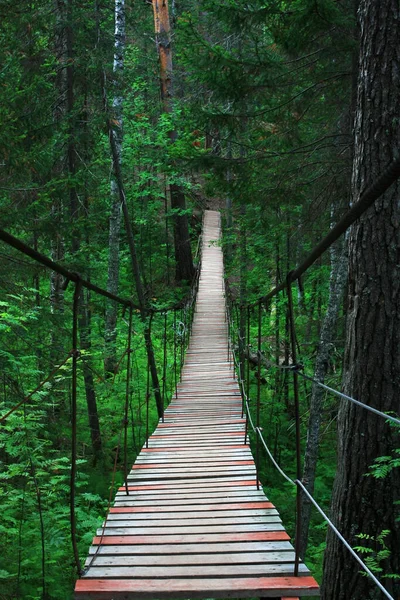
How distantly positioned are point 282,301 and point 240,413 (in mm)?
3456

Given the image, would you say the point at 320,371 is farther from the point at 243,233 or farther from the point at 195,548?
the point at 243,233

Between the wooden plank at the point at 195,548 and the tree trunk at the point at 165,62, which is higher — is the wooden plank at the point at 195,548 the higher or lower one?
the lower one

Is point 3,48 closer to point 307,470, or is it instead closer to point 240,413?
point 240,413

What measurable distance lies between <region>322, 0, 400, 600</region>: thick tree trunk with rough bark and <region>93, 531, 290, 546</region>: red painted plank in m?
0.81

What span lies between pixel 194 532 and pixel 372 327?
144 cm

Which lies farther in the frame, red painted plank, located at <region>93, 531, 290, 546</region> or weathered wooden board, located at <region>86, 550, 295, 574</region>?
red painted plank, located at <region>93, 531, 290, 546</region>

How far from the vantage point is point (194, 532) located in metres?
2.21

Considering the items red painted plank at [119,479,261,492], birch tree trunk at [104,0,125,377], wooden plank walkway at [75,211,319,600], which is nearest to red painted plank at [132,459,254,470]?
wooden plank walkway at [75,211,319,600]

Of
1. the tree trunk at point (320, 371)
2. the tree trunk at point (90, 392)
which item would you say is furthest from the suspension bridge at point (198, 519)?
the tree trunk at point (90, 392)

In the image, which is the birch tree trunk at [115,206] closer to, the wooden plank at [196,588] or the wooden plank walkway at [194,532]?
the wooden plank walkway at [194,532]

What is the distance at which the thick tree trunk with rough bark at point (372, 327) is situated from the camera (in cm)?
272

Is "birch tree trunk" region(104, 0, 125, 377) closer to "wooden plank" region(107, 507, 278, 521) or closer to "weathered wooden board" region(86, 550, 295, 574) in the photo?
"wooden plank" region(107, 507, 278, 521)

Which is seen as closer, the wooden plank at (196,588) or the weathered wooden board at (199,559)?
the wooden plank at (196,588)

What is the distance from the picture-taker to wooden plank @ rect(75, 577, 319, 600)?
1.68m
